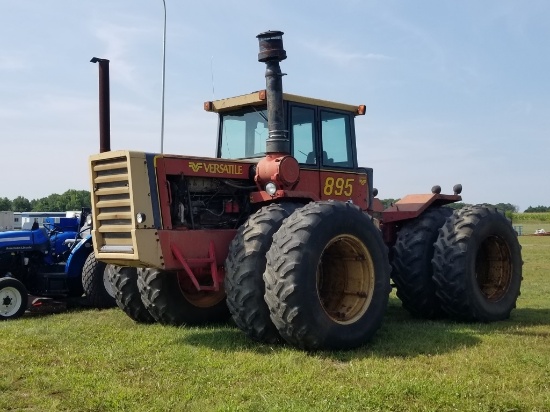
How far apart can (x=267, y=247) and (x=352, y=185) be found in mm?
2610

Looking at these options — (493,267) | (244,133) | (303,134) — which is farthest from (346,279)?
(493,267)

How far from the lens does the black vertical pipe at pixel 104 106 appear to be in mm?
14055

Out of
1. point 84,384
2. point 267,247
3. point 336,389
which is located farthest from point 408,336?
point 84,384

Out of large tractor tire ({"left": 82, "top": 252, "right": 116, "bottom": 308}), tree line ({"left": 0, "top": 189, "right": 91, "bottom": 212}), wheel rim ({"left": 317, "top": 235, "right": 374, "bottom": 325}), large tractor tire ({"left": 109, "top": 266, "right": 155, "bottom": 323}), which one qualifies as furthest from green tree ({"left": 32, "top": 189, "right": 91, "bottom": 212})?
wheel rim ({"left": 317, "top": 235, "right": 374, "bottom": 325})

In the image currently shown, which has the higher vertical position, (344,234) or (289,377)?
(344,234)

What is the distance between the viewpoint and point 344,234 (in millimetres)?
7094

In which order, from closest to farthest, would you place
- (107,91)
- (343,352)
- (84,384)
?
(84,384) < (343,352) < (107,91)

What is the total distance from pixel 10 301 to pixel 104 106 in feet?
16.7

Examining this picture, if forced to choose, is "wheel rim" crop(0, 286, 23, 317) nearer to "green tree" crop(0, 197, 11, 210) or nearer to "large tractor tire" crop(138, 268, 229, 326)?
"large tractor tire" crop(138, 268, 229, 326)

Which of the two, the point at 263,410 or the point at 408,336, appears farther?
the point at 408,336

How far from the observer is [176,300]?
832cm

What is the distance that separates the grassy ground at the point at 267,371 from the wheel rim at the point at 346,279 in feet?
1.54

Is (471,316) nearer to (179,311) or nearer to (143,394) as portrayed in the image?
(179,311)

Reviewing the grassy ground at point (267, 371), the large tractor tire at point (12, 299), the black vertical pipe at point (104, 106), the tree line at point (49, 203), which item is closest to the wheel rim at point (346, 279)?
the grassy ground at point (267, 371)
